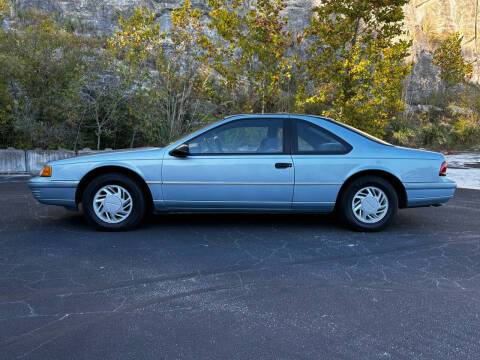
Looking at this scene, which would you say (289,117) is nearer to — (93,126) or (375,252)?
(375,252)

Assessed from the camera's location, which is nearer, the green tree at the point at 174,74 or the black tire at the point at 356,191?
the black tire at the point at 356,191

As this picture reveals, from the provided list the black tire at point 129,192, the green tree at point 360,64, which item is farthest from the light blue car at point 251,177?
the green tree at point 360,64

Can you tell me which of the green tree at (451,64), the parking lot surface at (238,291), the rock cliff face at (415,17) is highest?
the rock cliff face at (415,17)

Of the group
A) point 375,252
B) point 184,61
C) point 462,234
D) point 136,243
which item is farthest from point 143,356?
point 184,61

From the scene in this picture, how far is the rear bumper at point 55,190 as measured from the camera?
589cm

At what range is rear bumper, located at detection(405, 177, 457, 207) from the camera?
237 inches

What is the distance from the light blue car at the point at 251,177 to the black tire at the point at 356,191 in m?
0.01

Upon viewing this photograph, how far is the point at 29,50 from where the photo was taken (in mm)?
12211

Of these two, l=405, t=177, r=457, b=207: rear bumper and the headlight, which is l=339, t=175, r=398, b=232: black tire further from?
the headlight

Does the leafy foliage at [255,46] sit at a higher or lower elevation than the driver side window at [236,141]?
higher

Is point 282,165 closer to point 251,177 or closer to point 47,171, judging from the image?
point 251,177

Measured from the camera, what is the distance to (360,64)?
11.8m

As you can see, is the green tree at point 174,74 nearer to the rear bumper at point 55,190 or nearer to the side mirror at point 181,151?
the rear bumper at point 55,190

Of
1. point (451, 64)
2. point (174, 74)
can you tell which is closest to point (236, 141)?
point (174, 74)
